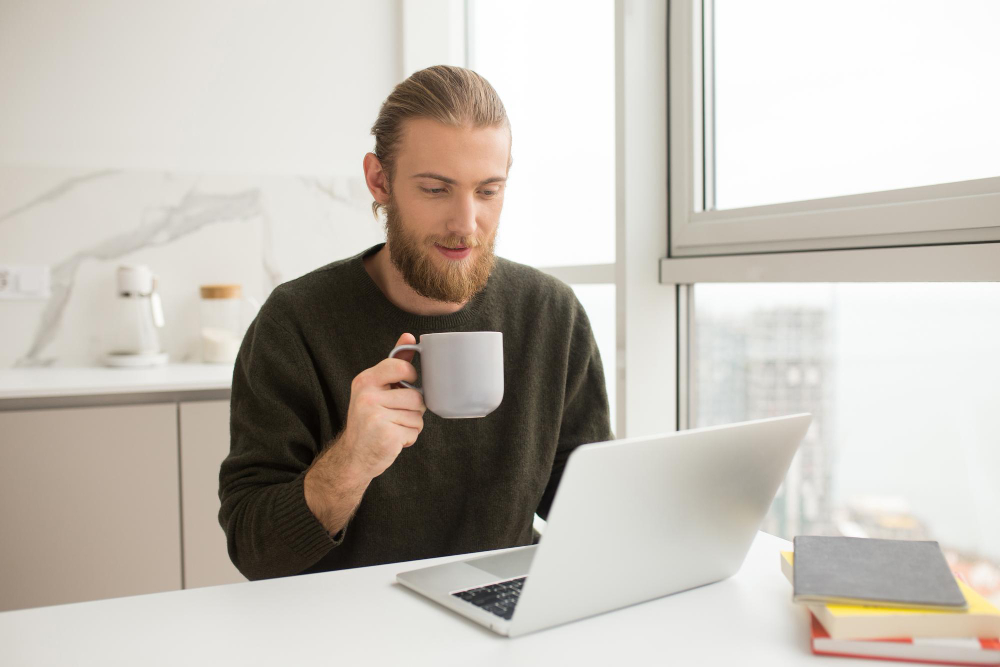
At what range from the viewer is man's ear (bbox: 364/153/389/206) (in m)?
1.43

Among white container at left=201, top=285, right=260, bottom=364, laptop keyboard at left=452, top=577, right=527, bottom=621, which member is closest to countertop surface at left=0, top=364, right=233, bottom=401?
white container at left=201, top=285, right=260, bottom=364

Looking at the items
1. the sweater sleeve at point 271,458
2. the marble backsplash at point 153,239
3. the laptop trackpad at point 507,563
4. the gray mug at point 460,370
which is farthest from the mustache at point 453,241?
the marble backsplash at point 153,239

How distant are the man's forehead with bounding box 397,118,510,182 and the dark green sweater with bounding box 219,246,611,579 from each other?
0.73ft

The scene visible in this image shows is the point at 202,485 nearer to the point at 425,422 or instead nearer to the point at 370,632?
the point at 425,422

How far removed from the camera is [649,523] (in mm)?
775

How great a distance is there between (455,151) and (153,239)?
1739 millimetres

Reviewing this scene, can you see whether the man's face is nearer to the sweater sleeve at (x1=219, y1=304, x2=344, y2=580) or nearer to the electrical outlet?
the sweater sleeve at (x1=219, y1=304, x2=344, y2=580)

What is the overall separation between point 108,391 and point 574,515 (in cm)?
168

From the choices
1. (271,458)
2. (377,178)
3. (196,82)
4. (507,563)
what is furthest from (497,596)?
(196,82)

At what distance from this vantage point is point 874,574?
76 centimetres

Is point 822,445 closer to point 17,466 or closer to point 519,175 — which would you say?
point 519,175

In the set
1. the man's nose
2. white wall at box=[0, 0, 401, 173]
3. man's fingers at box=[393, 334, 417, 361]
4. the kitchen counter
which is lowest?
the kitchen counter

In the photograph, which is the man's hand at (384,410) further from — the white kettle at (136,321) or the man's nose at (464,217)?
the white kettle at (136,321)

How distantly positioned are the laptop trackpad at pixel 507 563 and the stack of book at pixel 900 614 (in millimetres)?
292
